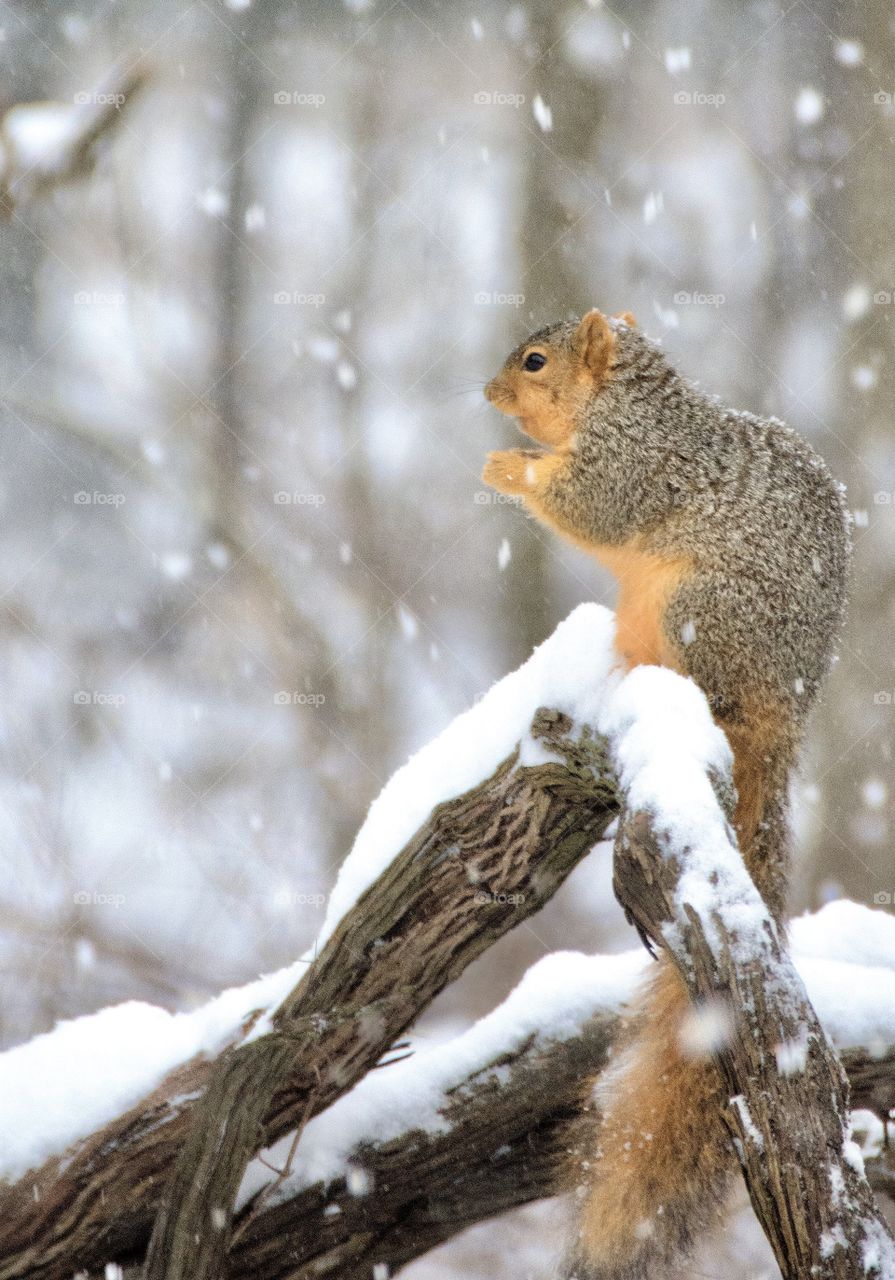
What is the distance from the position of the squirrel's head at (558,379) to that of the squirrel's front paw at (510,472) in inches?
5.5

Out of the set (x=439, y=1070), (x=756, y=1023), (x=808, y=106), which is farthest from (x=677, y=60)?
(x=756, y=1023)

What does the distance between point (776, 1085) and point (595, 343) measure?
7.41 ft

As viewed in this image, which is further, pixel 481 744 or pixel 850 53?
pixel 850 53

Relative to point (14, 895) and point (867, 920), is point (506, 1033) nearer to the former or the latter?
point (867, 920)

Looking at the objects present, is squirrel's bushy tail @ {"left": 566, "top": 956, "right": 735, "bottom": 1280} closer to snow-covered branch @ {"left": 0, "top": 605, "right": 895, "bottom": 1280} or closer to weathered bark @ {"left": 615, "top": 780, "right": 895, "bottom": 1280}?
snow-covered branch @ {"left": 0, "top": 605, "right": 895, "bottom": 1280}

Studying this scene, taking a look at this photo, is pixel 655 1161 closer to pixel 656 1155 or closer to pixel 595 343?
pixel 656 1155

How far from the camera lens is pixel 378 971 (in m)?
2.79

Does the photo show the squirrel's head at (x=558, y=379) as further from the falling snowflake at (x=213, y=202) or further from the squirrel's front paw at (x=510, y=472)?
the falling snowflake at (x=213, y=202)

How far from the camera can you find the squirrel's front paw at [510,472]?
3.41 m

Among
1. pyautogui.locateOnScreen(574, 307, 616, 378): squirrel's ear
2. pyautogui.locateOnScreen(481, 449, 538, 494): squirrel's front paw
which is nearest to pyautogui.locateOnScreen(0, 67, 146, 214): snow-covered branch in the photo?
pyautogui.locateOnScreen(574, 307, 616, 378): squirrel's ear

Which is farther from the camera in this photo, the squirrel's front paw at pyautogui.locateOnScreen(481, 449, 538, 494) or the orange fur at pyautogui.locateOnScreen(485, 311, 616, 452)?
the orange fur at pyautogui.locateOnScreen(485, 311, 616, 452)

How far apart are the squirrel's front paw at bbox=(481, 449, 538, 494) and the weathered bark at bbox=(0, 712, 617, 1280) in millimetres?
885

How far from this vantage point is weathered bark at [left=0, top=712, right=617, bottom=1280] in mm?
2691

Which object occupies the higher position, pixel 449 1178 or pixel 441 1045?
pixel 441 1045
